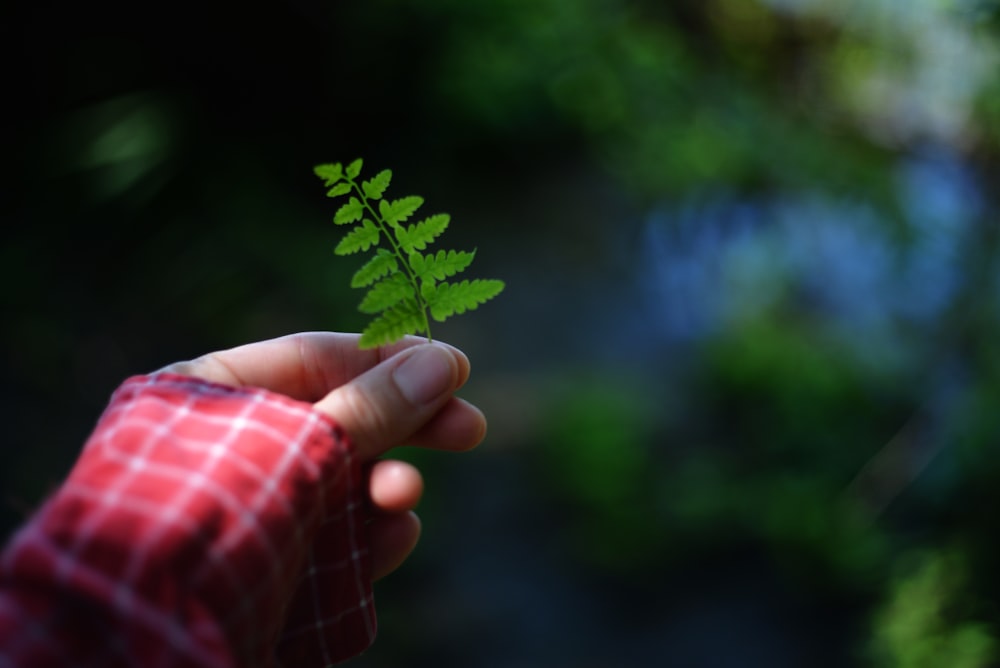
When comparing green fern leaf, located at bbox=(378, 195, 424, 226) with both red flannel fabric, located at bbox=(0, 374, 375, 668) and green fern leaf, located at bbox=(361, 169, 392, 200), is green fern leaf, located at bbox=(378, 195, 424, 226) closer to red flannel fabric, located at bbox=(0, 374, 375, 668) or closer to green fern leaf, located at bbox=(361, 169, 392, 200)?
green fern leaf, located at bbox=(361, 169, 392, 200)

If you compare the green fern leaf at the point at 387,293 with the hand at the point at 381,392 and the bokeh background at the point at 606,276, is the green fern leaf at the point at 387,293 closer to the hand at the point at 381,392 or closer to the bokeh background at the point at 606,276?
the hand at the point at 381,392

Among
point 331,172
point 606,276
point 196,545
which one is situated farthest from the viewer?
point 606,276

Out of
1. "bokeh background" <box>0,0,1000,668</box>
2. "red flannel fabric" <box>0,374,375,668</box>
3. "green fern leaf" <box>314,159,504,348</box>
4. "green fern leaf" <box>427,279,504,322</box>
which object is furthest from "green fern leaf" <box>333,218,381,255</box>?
"bokeh background" <box>0,0,1000,668</box>

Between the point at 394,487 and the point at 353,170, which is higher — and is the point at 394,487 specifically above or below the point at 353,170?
below

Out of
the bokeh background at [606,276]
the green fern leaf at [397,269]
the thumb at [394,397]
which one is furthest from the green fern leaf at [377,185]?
the bokeh background at [606,276]

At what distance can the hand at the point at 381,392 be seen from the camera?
1114 millimetres

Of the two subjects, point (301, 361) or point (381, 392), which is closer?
point (381, 392)

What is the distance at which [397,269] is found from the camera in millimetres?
1167

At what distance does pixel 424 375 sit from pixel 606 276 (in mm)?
3988

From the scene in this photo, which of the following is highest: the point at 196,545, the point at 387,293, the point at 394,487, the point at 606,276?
the point at 606,276

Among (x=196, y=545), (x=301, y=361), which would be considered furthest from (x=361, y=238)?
(x=196, y=545)

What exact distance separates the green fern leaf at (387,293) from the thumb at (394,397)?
8cm

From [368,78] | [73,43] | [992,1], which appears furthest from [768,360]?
[73,43]

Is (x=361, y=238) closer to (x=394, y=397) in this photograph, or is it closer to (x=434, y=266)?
(x=434, y=266)
